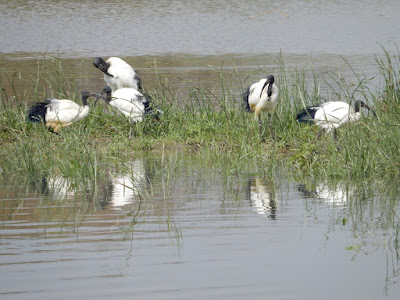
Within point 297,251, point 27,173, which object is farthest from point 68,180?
point 297,251

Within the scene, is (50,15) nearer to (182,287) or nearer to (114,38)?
(114,38)

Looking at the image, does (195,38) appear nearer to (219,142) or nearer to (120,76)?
(120,76)

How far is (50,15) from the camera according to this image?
2722cm

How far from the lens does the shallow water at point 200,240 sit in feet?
15.4

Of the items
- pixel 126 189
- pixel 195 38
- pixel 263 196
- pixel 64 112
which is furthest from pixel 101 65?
pixel 195 38

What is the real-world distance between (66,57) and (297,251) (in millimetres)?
14084

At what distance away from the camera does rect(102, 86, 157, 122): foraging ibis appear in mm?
9555

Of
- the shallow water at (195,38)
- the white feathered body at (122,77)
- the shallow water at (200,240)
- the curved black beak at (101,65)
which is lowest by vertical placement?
the shallow water at (200,240)

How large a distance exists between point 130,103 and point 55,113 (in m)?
0.88

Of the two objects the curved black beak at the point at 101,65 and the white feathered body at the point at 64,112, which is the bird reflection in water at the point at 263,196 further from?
the curved black beak at the point at 101,65

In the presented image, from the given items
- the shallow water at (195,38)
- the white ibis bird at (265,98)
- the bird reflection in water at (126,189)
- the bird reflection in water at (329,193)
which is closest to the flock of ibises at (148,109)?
the white ibis bird at (265,98)

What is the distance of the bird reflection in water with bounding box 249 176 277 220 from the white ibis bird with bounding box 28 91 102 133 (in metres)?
2.71

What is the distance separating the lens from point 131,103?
956cm

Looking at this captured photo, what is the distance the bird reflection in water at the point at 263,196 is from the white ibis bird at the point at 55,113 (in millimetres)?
2714
